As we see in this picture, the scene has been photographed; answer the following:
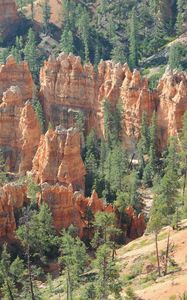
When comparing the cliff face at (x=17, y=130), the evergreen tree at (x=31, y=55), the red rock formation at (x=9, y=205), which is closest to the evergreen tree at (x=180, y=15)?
the evergreen tree at (x=31, y=55)

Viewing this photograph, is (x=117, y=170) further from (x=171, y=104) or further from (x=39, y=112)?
(x=39, y=112)

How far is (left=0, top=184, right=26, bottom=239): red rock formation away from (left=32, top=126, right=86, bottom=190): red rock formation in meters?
13.0

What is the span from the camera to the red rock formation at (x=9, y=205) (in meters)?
71.1

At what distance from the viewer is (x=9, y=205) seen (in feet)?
236

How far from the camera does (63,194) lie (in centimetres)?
7412

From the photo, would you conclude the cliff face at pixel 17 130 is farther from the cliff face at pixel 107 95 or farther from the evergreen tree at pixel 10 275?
the evergreen tree at pixel 10 275

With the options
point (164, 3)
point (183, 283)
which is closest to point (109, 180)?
point (183, 283)

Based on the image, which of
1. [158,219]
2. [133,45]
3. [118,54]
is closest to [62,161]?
[158,219]

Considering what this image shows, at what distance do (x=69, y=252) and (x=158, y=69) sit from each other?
9107 centimetres

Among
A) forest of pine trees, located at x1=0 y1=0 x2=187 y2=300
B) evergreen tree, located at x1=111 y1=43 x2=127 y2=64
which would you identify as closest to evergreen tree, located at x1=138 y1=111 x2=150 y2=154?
forest of pine trees, located at x1=0 y1=0 x2=187 y2=300

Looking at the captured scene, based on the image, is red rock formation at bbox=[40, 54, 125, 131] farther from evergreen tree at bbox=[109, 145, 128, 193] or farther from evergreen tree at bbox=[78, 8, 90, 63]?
evergreen tree at bbox=[78, 8, 90, 63]

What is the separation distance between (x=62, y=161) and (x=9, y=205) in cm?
1652

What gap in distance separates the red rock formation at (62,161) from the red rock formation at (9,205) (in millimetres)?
13028

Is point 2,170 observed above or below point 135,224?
above
